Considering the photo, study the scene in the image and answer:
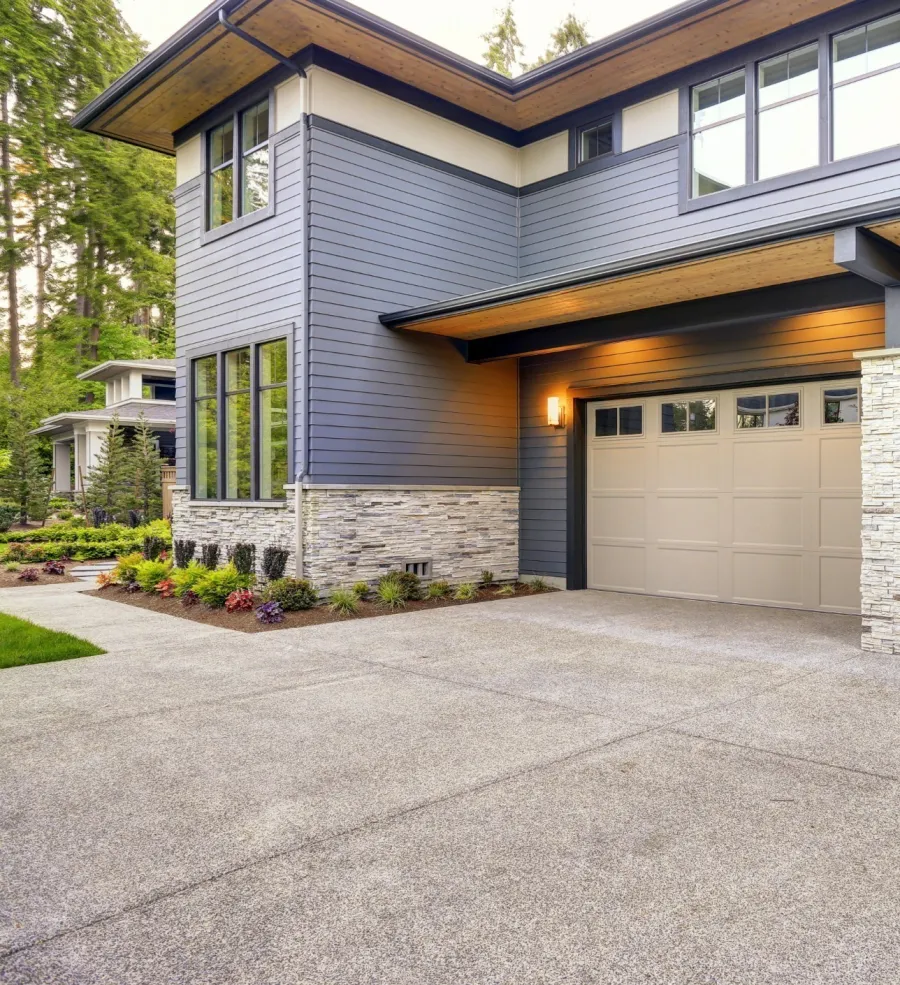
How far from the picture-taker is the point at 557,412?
948 centimetres

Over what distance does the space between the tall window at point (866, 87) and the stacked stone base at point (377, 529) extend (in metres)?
5.11

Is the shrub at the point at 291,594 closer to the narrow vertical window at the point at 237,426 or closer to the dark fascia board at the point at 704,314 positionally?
the narrow vertical window at the point at 237,426

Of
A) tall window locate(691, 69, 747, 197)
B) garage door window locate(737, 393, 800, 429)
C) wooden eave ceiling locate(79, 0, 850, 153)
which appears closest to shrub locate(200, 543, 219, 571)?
wooden eave ceiling locate(79, 0, 850, 153)

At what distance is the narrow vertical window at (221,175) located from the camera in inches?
373

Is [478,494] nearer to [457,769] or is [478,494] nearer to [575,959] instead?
[457,769]

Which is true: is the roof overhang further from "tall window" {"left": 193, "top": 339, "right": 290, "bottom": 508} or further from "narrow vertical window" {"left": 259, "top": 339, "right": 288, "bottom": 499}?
"tall window" {"left": 193, "top": 339, "right": 290, "bottom": 508}

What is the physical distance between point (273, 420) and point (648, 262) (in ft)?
14.5

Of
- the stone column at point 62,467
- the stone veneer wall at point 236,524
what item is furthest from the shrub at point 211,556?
the stone column at point 62,467

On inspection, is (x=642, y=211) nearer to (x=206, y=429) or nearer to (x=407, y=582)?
(x=407, y=582)

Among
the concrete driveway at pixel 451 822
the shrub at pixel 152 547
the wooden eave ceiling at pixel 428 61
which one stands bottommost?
the concrete driveway at pixel 451 822

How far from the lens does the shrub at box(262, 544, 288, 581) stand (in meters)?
8.25

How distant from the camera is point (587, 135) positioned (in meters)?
9.52

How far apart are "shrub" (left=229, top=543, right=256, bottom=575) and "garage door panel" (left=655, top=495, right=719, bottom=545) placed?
14.7ft

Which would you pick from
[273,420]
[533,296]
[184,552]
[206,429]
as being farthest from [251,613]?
[533,296]
